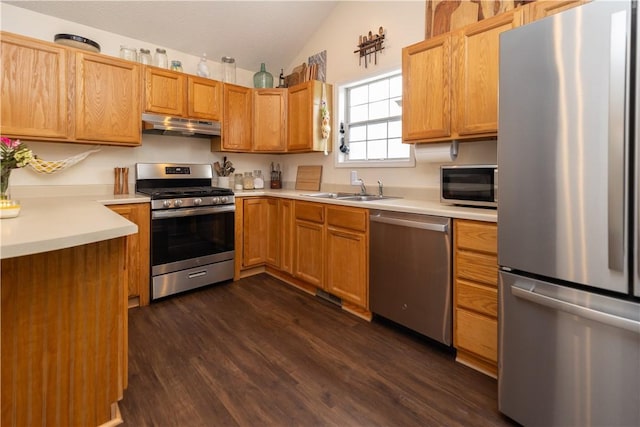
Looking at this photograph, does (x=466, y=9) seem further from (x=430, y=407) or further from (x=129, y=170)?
(x=129, y=170)

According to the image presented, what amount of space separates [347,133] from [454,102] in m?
1.56

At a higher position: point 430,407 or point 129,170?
point 129,170

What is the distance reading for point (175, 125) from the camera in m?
3.08

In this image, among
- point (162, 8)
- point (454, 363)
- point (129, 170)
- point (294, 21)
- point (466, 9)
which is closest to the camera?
point (454, 363)

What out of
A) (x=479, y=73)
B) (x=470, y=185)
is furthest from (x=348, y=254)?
(x=479, y=73)

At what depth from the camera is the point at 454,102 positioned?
2.21 m

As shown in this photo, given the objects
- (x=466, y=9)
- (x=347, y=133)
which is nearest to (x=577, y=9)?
(x=466, y=9)

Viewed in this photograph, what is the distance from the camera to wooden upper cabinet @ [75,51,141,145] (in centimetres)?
271

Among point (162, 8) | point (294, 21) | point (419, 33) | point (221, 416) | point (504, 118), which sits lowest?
point (221, 416)

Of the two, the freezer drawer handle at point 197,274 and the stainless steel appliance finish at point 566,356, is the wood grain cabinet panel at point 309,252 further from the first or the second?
the stainless steel appliance finish at point 566,356

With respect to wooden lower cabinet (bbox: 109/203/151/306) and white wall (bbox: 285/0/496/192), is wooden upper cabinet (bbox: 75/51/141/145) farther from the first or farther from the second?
white wall (bbox: 285/0/496/192)

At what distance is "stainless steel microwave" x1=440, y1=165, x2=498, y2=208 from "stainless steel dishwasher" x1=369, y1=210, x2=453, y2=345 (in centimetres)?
29

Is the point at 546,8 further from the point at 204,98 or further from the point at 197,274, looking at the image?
the point at 197,274

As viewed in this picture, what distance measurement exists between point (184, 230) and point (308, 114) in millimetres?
1763
